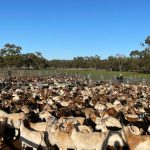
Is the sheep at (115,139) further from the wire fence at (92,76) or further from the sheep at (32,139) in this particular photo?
the wire fence at (92,76)

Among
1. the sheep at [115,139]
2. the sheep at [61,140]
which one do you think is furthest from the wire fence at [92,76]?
the sheep at [61,140]

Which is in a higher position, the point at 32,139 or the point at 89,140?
the point at 89,140

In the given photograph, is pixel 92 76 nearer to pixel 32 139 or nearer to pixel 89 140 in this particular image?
pixel 32 139

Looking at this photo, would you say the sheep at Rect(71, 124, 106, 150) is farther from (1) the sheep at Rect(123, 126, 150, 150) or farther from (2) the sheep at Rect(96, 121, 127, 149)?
(1) the sheep at Rect(123, 126, 150, 150)

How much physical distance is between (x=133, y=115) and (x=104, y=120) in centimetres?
289

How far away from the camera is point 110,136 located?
11172mm

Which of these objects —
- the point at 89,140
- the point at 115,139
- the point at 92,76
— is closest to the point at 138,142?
the point at 115,139

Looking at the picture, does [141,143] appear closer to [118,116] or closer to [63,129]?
[63,129]

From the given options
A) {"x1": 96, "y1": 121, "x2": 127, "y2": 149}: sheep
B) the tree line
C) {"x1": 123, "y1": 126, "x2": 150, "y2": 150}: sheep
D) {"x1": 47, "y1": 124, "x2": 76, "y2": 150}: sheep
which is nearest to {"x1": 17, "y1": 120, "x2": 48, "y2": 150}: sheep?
{"x1": 47, "y1": 124, "x2": 76, "y2": 150}: sheep

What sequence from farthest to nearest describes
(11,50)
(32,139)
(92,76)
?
(11,50)
(92,76)
(32,139)

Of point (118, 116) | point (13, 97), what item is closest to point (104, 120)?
point (118, 116)

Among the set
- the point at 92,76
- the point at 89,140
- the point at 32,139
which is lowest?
the point at 32,139

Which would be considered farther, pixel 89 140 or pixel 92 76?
pixel 92 76

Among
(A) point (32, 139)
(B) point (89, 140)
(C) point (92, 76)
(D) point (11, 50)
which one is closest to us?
(B) point (89, 140)
